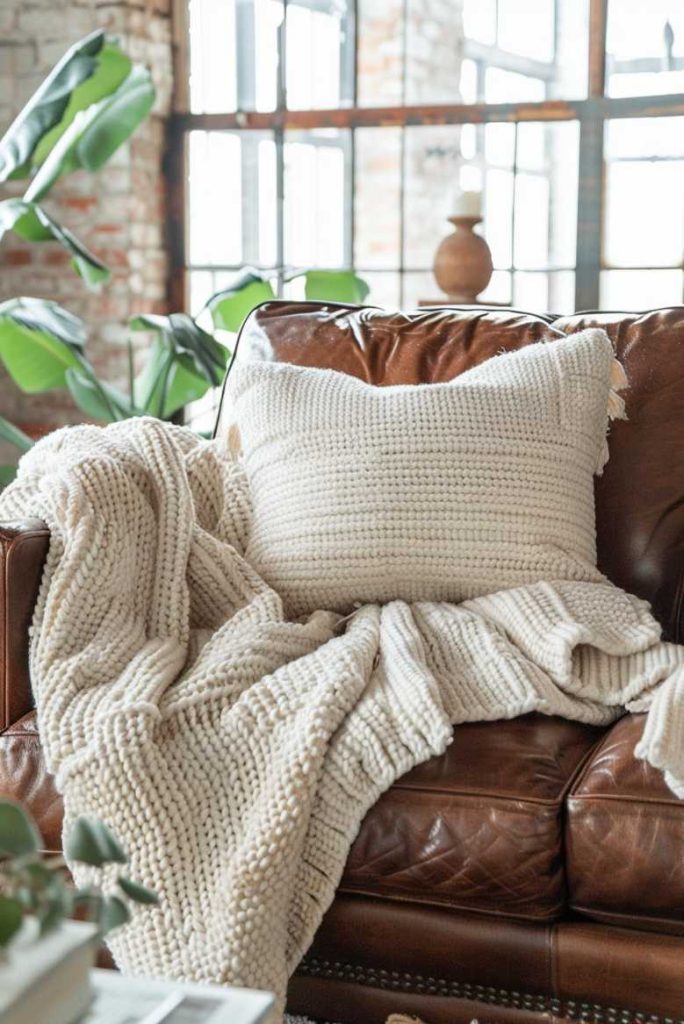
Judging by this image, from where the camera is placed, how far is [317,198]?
403 cm

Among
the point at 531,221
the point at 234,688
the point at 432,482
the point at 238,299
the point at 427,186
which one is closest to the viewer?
the point at 234,688

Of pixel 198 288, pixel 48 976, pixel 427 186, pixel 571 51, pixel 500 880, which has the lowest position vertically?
pixel 500 880

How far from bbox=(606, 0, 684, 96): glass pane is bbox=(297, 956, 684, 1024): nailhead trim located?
106 inches

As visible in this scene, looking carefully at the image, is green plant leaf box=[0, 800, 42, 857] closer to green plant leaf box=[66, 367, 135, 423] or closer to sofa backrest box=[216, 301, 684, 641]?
sofa backrest box=[216, 301, 684, 641]

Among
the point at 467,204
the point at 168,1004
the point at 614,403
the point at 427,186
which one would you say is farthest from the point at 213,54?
the point at 168,1004

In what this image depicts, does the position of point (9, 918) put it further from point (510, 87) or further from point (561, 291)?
point (510, 87)

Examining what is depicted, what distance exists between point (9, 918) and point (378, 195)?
3.33 metres

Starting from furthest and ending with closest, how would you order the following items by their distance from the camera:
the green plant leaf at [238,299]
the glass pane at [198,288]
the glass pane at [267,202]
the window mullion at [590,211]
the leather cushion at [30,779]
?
the glass pane at [198,288]
the glass pane at [267,202]
the window mullion at [590,211]
the green plant leaf at [238,299]
the leather cushion at [30,779]

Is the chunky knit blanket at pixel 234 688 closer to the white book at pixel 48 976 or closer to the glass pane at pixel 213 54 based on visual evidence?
the white book at pixel 48 976

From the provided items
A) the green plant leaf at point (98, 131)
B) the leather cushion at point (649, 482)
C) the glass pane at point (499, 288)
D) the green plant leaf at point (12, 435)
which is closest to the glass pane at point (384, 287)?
the glass pane at point (499, 288)

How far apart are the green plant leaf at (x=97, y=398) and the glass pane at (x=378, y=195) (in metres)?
0.95

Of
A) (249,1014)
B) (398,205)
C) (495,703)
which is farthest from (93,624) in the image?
(398,205)

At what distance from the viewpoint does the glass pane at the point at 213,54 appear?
404cm

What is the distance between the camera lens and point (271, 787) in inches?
62.2
